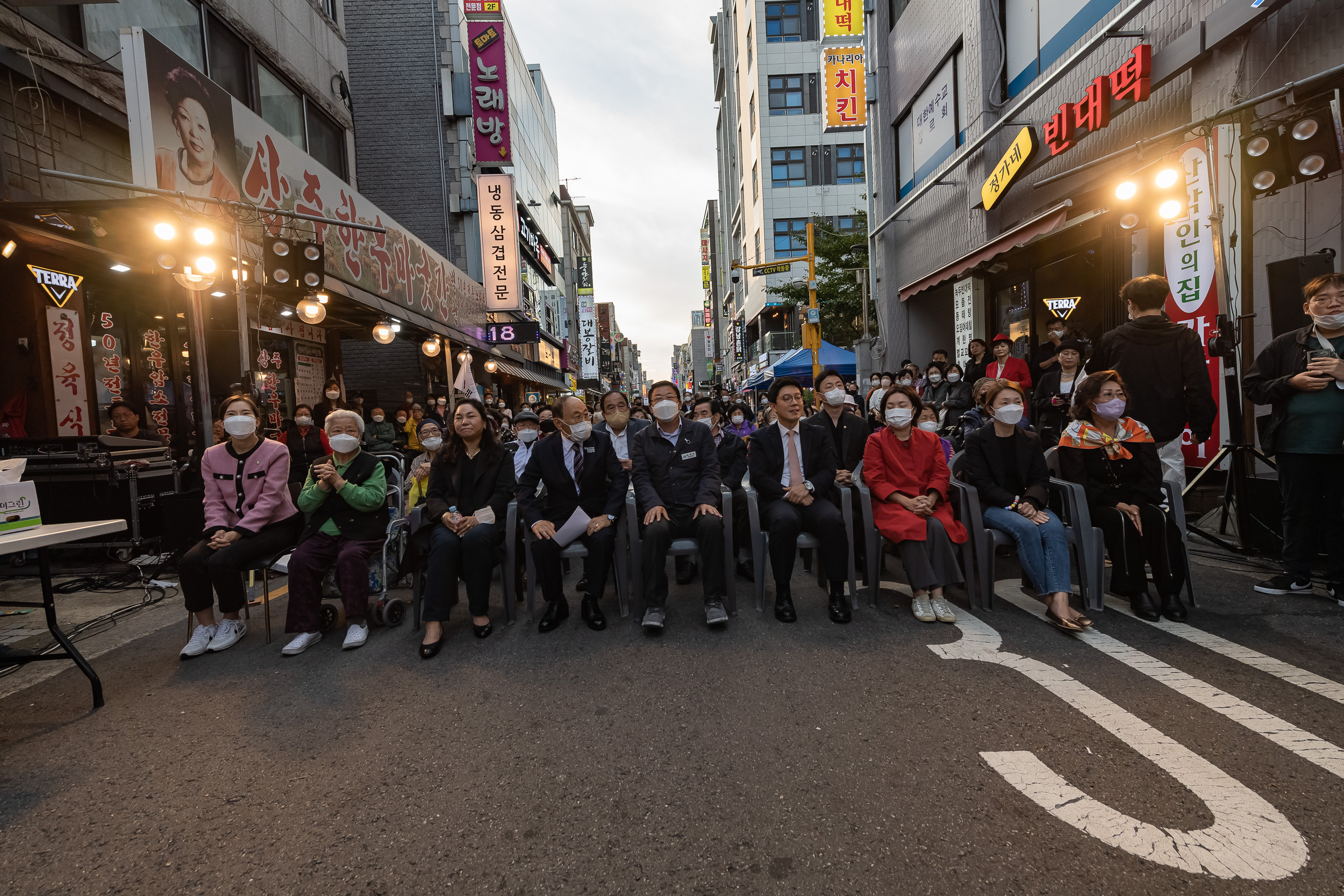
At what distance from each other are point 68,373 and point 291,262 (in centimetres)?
318

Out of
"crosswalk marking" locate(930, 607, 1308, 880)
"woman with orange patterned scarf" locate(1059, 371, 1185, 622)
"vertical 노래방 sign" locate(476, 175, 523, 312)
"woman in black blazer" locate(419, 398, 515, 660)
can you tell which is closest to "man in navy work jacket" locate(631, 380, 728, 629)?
"woman in black blazer" locate(419, 398, 515, 660)

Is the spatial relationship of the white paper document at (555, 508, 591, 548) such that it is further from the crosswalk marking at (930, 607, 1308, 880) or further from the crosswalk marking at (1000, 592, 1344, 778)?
the crosswalk marking at (1000, 592, 1344, 778)

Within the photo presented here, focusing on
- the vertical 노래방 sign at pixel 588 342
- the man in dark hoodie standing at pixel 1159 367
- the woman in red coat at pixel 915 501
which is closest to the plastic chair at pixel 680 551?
the woman in red coat at pixel 915 501

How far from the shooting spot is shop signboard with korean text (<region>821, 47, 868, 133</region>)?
17.8 meters

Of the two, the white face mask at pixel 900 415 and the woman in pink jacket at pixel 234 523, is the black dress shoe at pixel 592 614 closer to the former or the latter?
the woman in pink jacket at pixel 234 523

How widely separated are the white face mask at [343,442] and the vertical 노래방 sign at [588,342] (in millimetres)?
57007

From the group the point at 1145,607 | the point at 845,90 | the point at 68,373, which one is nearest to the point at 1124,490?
the point at 1145,607

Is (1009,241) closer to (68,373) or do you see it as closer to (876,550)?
(876,550)

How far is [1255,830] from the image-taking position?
2.14m

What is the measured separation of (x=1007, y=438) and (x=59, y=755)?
5763 mm

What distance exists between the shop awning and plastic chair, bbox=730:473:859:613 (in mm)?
6686

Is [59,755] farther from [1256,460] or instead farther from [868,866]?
[1256,460]

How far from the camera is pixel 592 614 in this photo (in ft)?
14.9

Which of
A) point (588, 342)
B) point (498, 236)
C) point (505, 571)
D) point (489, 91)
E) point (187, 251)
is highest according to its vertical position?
point (489, 91)
